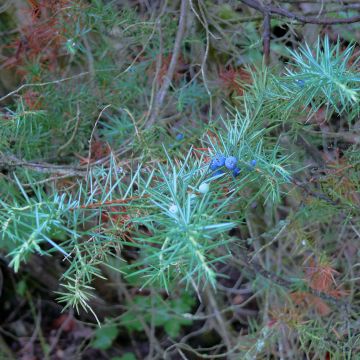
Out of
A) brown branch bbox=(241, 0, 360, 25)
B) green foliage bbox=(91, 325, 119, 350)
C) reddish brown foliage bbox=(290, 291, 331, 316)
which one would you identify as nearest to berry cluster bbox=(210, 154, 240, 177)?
brown branch bbox=(241, 0, 360, 25)

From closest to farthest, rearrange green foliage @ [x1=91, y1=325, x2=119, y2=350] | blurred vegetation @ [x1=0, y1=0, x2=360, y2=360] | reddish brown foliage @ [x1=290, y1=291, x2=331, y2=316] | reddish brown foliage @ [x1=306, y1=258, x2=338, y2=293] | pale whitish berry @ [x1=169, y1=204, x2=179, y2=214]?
pale whitish berry @ [x1=169, y1=204, x2=179, y2=214] → blurred vegetation @ [x1=0, y1=0, x2=360, y2=360] → reddish brown foliage @ [x1=306, y1=258, x2=338, y2=293] → reddish brown foliage @ [x1=290, y1=291, x2=331, y2=316] → green foliage @ [x1=91, y1=325, x2=119, y2=350]

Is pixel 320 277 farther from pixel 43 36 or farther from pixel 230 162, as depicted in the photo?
pixel 43 36

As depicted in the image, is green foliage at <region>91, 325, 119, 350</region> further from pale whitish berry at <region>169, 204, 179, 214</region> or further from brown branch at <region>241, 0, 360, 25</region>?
pale whitish berry at <region>169, 204, 179, 214</region>

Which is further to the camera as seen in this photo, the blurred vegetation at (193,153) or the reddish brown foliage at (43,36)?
the reddish brown foliage at (43,36)

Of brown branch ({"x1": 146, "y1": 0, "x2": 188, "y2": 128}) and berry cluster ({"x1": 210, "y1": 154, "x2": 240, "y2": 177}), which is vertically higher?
berry cluster ({"x1": 210, "y1": 154, "x2": 240, "y2": 177})

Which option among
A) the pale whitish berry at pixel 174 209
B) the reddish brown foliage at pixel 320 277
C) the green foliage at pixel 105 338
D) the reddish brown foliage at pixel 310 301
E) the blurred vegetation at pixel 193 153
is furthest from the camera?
the green foliage at pixel 105 338

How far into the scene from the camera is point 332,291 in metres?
1.45

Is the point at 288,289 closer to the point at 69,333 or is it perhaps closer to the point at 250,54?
the point at 250,54

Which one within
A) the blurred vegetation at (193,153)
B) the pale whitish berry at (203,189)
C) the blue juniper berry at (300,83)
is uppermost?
the pale whitish berry at (203,189)

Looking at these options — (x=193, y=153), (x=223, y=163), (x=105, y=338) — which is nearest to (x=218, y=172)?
(x=223, y=163)

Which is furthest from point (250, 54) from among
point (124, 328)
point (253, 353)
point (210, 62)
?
point (124, 328)

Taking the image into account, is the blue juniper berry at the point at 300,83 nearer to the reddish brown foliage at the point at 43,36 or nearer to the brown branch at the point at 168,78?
the brown branch at the point at 168,78

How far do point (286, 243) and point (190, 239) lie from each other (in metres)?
1.29

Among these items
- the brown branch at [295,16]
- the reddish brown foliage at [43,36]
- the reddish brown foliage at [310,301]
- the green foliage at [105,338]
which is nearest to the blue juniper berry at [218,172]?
the brown branch at [295,16]
